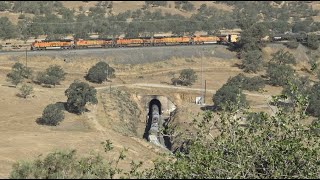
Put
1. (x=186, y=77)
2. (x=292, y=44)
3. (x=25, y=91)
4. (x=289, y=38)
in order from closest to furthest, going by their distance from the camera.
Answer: (x=25, y=91) → (x=186, y=77) → (x=292, y=44) → (x=289, y=38)

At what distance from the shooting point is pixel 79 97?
64188 millimetres

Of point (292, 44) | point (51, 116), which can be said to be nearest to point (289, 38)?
point (292, 44)

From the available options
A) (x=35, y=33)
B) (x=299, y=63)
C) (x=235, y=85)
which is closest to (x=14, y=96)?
(x=235, y=85)

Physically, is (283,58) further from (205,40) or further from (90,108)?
(90,108)

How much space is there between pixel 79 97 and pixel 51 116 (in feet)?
21.7

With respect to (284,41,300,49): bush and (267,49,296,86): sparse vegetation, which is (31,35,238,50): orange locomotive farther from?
(267,49,296,86): sparse vegetation

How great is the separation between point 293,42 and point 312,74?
1244 cm

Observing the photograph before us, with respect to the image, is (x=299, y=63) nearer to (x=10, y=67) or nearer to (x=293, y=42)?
(x=293, y=42)

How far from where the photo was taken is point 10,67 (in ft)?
284

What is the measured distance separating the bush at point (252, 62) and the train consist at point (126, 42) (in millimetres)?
9877

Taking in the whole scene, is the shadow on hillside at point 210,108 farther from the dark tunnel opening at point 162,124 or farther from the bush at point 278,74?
the bush at point 278,74

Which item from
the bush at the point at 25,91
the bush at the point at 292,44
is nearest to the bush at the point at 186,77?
the bush at the point at 25,91

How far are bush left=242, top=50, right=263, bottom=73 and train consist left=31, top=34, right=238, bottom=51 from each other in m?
9.88

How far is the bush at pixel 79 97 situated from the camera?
64062mm
